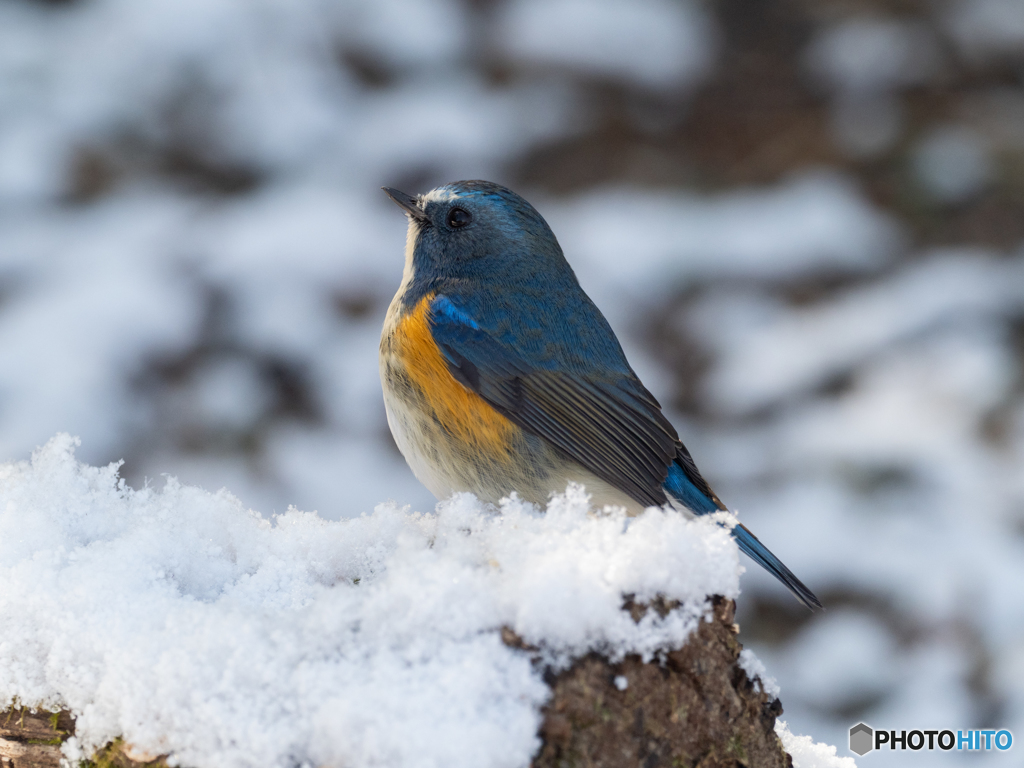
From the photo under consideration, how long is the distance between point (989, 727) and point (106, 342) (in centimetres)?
354

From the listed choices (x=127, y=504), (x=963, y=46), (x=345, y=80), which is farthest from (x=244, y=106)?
(x=963, y=46)

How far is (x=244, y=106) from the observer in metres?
4.22

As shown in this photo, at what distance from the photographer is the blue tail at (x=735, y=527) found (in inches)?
75.4

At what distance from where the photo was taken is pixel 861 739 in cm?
277

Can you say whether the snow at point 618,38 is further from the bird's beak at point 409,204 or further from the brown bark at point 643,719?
the brown bark at point 643,719

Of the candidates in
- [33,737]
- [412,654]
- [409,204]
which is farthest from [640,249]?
[33,737]

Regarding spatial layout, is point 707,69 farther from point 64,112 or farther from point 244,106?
point 64,112

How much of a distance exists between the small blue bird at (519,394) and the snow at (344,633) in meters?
0.49

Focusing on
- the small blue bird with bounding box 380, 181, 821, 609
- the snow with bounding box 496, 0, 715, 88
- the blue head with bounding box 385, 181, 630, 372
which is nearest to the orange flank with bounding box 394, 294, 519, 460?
the small blue bird with bounding box 380, 181, 821, 609

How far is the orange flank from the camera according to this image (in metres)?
2.00

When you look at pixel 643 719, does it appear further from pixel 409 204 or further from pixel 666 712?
pixel 409 204

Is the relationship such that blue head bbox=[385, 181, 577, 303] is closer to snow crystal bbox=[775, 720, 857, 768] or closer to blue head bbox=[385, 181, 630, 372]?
blue head bbox=[385, 181, 630, 372]

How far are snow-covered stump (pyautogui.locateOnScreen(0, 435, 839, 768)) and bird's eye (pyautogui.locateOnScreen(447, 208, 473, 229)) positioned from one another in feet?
3.62

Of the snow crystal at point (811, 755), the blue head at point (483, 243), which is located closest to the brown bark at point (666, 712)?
the snow crystal at point (811, 755)
